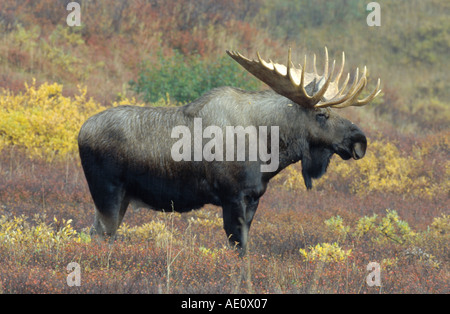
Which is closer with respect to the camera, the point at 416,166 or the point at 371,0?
the point at 416,166

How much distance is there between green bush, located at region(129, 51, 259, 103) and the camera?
14078 millimetres

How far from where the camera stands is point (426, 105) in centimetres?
2041

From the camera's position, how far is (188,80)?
14.2m

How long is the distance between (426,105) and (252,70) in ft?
51.2

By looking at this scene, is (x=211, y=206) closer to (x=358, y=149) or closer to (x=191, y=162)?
(x=191, y=162)

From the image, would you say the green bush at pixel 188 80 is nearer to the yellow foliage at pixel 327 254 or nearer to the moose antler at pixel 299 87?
the moose antler at pixel 299 87

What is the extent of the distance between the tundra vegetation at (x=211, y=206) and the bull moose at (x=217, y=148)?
451 millimetres

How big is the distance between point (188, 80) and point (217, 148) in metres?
8.22

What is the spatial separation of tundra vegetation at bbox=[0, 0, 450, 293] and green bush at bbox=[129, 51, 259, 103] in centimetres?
5

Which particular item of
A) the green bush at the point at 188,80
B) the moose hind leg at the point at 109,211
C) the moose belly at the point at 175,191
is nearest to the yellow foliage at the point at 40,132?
the green bush at the point at 188,80

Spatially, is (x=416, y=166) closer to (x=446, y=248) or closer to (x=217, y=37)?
(x=446, y=248)

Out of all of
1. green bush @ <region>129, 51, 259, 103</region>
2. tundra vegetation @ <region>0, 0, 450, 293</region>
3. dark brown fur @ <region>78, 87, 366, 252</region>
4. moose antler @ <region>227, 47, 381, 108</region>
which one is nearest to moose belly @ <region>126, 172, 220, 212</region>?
dark brown fur @ <region>78, 87, 366, 252</region>

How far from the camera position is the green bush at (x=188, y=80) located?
554 inches
